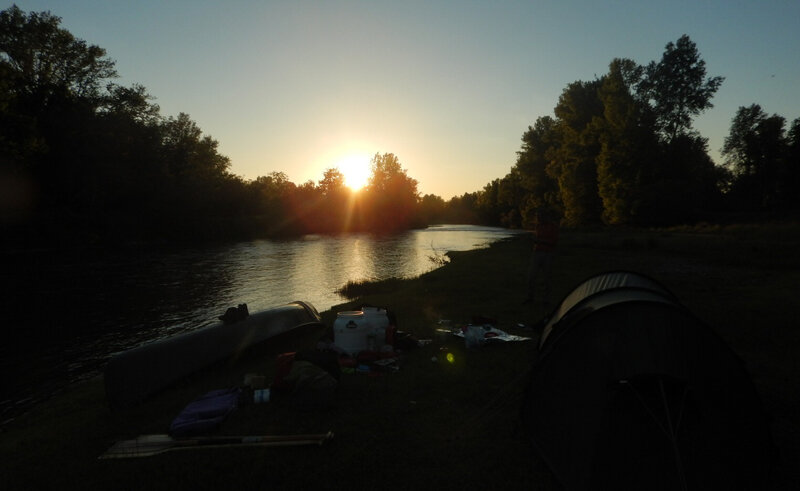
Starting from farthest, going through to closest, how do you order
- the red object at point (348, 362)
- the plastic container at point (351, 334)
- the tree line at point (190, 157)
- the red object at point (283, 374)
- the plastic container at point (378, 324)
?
the tree line at point (190, 157) < the plastic container at point (378, 324) < the plastic container at point (351, 334) < the red object at point (348, 362) < the red object at point (283, 374)

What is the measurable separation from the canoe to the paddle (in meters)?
1.98

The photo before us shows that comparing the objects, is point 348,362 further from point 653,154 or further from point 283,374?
point 653,154

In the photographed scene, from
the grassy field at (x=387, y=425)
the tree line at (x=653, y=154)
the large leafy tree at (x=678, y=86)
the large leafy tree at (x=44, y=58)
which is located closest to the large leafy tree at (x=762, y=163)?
the tree line at (x=653, y=154)

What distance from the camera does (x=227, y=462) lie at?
5430 mm

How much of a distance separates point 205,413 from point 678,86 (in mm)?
63698

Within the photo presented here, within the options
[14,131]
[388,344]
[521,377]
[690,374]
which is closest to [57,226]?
[14,131]

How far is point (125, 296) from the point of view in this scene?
811 inches

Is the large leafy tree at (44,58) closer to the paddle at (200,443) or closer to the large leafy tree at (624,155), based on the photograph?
the paddle at (200,443)

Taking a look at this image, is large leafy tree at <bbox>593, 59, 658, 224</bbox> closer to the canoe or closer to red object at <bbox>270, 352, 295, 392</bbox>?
the canoe

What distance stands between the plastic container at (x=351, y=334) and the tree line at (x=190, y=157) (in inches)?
1761

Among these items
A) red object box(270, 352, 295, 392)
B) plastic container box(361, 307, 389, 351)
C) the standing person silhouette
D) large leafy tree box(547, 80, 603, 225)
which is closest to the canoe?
red object box(270, 352, 295, 392)

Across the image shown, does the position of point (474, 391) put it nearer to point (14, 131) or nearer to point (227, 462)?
point (227, 462)

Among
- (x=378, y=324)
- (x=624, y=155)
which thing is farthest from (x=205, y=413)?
(x=624, y=155)

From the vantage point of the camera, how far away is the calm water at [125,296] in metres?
11.4
